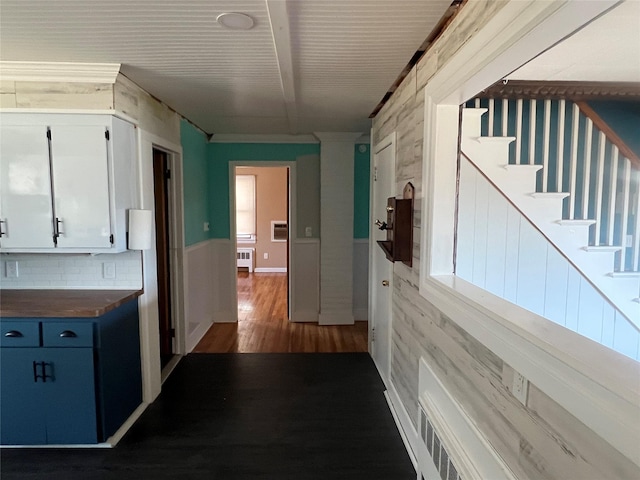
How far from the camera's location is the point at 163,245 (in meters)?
3.44

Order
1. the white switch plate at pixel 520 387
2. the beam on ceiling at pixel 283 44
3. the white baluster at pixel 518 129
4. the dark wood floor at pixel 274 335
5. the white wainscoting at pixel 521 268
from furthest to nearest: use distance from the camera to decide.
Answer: the dark wood floor at pixel 274 335, the white baluster at pixel 518 129, the white wainscoting at pixel 521 268, the beam on ceiling at pixel 283 44, the white switch plate at pixel 520 387

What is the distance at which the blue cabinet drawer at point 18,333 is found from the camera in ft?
7.02

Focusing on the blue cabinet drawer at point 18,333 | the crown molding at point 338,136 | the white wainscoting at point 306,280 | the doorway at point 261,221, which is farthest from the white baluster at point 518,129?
the doorway at point 261,221

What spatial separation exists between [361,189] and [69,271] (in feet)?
10.8

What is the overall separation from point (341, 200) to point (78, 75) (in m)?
2.96

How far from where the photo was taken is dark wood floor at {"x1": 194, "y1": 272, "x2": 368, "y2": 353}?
12.7 ft

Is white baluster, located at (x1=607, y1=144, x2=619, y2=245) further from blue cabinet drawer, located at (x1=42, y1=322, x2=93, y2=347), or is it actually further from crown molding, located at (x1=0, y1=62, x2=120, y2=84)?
blue cabinet drawer, located at (x1=42, y1=322, x2=93, y2=347)

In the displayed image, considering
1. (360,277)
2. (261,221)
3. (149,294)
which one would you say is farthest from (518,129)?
(261,221)

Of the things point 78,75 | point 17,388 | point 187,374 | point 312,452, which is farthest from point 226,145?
point 312,452

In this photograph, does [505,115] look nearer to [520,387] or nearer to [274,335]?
[520,387]

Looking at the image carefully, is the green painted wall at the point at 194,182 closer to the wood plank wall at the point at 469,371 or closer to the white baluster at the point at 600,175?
the wood plank wall at the point at 469,371

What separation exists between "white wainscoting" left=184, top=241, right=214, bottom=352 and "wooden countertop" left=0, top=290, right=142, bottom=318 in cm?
117

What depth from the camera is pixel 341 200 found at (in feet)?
15.0

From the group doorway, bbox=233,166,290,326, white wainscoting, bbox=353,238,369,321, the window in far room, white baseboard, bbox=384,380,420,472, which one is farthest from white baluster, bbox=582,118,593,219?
the window in far room
